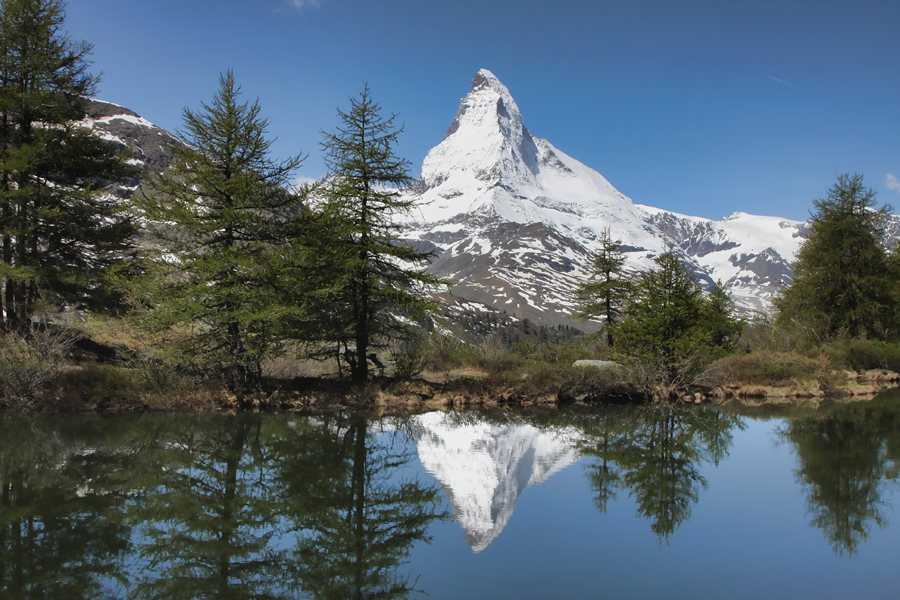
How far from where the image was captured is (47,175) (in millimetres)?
22219

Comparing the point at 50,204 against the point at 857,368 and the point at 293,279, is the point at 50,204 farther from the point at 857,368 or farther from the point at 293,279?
the point at 857,368

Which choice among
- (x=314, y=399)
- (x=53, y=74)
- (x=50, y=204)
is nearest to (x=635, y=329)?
(x=314, y=399)

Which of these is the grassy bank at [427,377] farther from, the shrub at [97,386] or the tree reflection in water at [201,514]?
the tree reflection in water at [201,514]

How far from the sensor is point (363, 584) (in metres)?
7.33

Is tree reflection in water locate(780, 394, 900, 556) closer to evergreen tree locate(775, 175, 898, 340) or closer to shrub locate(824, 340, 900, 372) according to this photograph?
shrub locate(824, 340, 900, 372)

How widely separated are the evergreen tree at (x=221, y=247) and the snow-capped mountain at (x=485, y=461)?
6.58 meters

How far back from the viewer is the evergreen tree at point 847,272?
1521 inches

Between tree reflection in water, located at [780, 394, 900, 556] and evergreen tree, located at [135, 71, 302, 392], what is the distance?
594 inches

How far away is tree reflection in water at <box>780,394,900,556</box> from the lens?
10.1 metres

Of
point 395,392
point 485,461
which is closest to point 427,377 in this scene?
point 395,392

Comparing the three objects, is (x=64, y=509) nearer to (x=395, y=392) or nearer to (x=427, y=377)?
(x=395, y=392)

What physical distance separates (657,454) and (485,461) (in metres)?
4.61

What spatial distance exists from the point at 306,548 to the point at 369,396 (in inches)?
584

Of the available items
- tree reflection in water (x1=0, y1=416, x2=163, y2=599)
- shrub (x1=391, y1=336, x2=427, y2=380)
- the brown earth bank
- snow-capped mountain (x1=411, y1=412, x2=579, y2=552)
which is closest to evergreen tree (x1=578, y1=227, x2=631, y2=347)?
the brown earth bank
